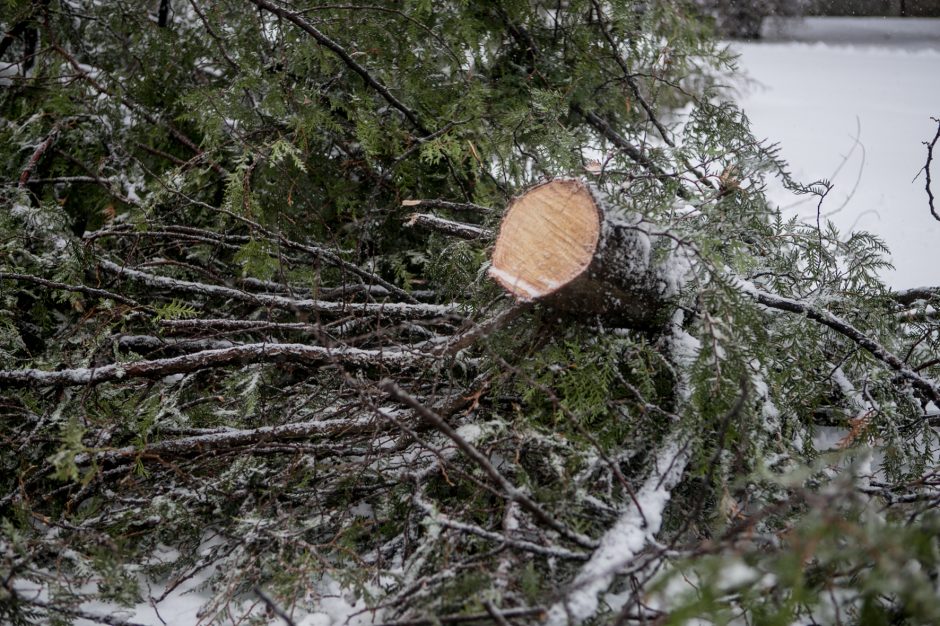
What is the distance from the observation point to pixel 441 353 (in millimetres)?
2418

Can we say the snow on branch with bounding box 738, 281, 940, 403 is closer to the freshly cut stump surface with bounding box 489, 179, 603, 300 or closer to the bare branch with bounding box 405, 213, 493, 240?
the freshly cut stump surface with bounding box 489, 179, 603, 300

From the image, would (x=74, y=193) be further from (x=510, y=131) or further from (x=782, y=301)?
(x=782, y=301)

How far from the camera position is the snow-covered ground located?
436 centimetres

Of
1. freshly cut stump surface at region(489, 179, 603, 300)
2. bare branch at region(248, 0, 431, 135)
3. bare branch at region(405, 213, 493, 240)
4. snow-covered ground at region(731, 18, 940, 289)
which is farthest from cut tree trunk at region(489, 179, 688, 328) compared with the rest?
snow-covered ground at region(731, 18, 940, 289)

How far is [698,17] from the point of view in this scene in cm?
409

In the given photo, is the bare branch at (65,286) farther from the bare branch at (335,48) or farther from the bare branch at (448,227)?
the bare branch at (335,48)

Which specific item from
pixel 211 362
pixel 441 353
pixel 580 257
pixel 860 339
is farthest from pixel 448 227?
pixel 860 339

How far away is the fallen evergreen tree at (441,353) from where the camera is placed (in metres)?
1.82

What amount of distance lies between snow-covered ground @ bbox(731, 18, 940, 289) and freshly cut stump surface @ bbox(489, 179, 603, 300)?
2.29 metres

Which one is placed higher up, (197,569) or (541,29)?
(541,29)

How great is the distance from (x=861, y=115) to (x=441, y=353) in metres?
5.67

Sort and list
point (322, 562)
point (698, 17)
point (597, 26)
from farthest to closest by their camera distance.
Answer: point (698, 17), point (597, 26), point (322, 562)

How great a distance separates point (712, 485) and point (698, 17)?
3.26m

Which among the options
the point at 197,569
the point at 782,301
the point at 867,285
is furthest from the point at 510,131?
the point at 197,569
